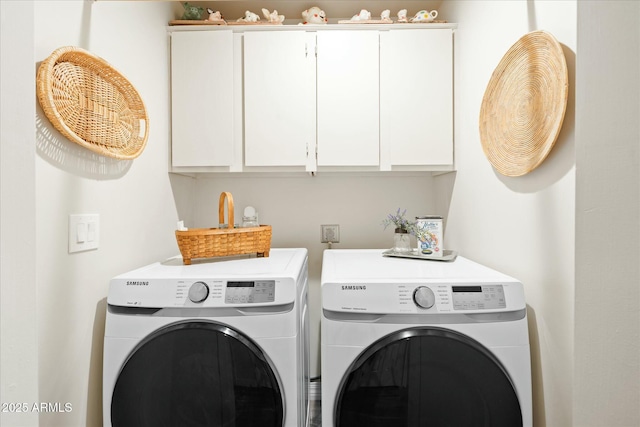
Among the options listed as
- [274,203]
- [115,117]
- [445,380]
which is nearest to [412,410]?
[445,380]

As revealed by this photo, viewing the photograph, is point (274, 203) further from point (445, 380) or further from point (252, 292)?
point (445, 380)

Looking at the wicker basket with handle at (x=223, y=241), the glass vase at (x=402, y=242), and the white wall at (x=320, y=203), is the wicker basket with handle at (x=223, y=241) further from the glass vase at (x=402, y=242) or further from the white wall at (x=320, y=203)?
the glass vase at (x=402, y=242)

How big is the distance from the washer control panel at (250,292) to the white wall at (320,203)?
3.01 feet

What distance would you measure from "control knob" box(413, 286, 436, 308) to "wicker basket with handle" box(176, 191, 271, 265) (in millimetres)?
744

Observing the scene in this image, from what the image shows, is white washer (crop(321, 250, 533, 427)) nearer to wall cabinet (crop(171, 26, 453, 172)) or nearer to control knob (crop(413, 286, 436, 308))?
control knob (crop(413, 286, 436, 308))

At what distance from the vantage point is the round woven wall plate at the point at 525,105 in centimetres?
104

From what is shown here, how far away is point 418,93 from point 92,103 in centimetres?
142

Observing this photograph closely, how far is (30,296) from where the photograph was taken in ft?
1.78

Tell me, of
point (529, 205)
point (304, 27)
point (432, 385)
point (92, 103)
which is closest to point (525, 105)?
point (529, 205)

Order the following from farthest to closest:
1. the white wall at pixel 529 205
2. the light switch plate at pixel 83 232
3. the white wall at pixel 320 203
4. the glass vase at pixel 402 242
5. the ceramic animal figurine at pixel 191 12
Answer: the white wall at pixel 320 203 → the ceramic animal figurine at pixel 191 12 → the glass vase at pixel 402 242 → the light switch plate at pixel 83 232 → the white wall at pixel 529 205

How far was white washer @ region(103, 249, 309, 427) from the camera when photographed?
3.74ft

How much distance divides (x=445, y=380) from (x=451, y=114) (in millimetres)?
1246

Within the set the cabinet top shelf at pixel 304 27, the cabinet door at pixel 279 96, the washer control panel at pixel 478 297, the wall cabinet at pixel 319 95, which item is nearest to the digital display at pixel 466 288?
the washer control panel at pixel 478 297

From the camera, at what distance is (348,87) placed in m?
1.76
